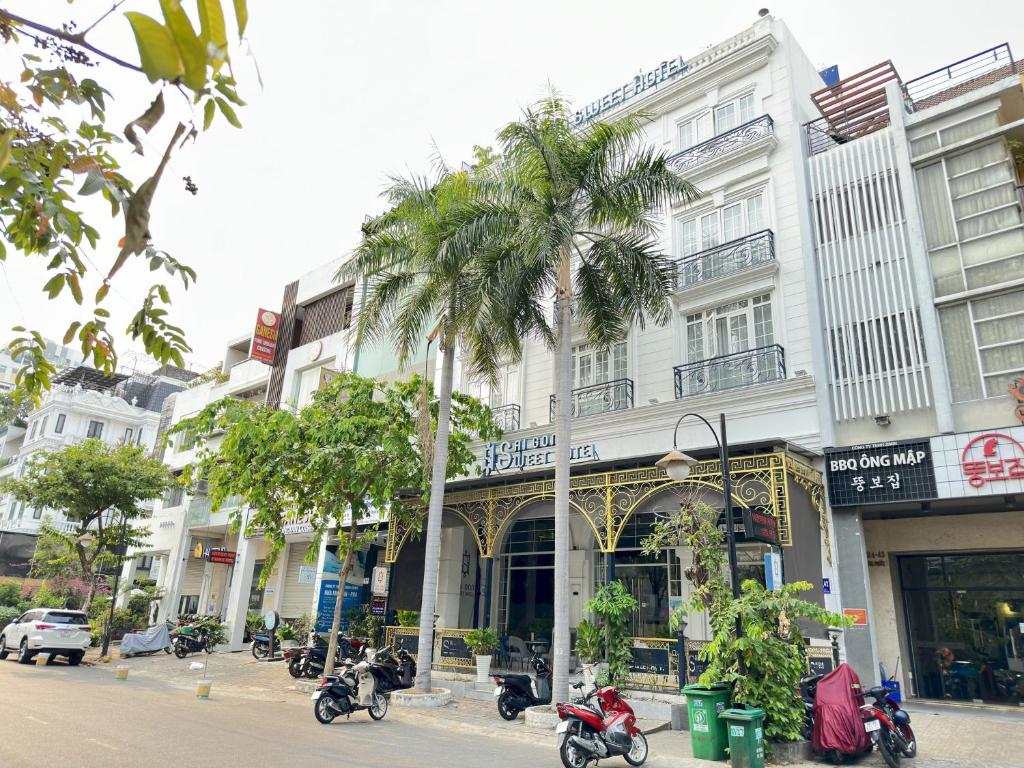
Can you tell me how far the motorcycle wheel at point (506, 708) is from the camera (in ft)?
40.9

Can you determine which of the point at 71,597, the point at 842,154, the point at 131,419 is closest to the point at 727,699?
the point at 842,154

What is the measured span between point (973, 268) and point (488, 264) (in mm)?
9577

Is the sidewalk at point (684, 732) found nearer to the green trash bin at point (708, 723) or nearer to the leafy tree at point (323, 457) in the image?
the green trash bin at point (708, 723)

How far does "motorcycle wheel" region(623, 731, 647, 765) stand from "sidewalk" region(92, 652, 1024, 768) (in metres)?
0.24

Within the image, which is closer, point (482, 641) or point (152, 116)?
point (152, 116)

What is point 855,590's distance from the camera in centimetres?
1351

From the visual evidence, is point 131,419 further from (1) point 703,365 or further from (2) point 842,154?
(2) point 842,154

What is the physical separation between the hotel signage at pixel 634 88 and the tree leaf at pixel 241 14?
65.0 ft

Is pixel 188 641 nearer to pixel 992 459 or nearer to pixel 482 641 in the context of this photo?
pixel 482 641

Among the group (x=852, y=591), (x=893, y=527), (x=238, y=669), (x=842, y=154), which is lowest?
(x=238, y=669)

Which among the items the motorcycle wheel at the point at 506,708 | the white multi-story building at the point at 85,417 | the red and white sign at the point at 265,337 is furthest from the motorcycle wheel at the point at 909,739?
the white multi-story building at the point at 85,417

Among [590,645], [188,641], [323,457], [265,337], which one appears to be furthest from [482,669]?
[265,337]

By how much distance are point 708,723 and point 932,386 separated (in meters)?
8.24

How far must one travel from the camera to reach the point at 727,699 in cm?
948
